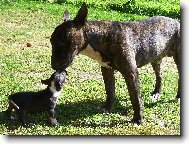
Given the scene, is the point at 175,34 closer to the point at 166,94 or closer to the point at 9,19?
the point at 166,94

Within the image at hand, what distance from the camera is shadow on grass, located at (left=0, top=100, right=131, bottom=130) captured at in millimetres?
8664

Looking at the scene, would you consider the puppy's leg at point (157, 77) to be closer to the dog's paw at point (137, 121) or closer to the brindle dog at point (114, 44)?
the brindle dog at point (114, 44)

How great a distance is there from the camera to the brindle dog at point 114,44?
8.20 metres

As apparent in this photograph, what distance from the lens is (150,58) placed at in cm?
916

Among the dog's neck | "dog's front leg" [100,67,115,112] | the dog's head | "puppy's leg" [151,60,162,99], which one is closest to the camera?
the dog's head

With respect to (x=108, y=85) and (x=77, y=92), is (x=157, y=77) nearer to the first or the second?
(x=108, y=85)

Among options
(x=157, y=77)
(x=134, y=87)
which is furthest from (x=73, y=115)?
(x=157, y=77)

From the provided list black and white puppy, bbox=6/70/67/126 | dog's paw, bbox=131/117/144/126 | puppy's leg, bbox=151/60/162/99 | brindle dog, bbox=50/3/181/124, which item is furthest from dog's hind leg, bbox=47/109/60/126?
puppy's leg, bbox=151/60/162/99

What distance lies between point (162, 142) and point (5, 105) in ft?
11.1

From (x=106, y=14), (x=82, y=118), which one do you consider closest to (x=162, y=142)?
(x=82, y=118)

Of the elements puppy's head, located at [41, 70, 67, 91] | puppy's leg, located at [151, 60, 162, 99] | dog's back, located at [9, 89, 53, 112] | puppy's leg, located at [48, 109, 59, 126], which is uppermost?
puppy's leg, located at [151, 60, 162, 99]

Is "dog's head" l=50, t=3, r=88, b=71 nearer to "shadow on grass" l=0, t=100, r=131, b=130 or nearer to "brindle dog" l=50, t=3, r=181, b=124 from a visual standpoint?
"brindle dog" l=50, t=3, r=181, b=124

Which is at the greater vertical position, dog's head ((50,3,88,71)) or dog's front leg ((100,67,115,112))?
dog's head ((50,3,88,71))

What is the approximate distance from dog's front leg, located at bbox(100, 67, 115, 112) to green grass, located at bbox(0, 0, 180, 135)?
16cm
